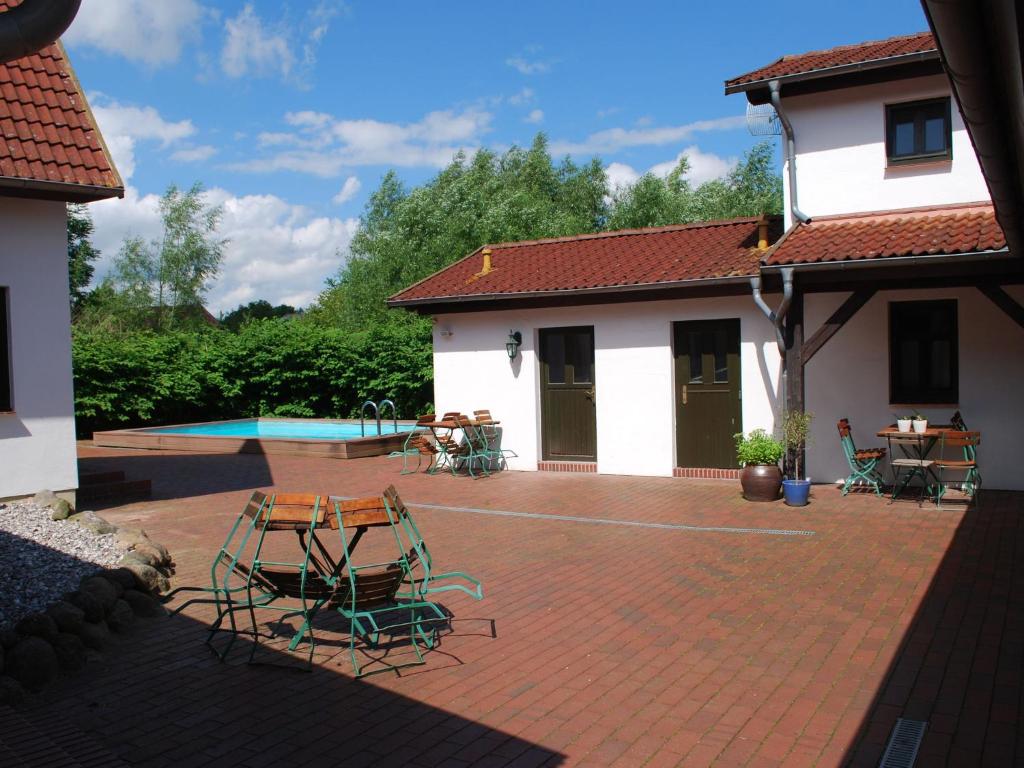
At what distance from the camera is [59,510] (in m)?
8.38

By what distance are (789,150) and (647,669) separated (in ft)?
27.7

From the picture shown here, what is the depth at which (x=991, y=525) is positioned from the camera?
859cm

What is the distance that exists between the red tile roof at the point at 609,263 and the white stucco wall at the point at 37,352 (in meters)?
5.44

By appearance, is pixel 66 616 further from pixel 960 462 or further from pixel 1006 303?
pixel 1006 303

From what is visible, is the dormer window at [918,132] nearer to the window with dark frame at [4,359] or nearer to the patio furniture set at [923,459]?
the patio furniture set at [923,459]

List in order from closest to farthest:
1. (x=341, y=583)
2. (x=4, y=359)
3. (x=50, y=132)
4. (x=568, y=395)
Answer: (x=341, y=583) → (x=4, y=359) → (x=50, y=132) → (x=568, y=395)

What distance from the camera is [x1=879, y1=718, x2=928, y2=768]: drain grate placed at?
3.80m

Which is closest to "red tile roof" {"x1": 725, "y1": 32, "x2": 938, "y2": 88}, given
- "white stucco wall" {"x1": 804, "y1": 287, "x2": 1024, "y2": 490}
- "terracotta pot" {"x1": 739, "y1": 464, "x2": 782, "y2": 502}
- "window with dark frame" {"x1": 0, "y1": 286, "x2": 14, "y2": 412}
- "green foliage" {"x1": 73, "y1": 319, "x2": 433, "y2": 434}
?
"white stucco wall" {"x1": 804, "y1": 287, "x2": 1024, "y2": 490}

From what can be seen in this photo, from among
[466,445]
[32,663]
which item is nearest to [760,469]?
[466,445]

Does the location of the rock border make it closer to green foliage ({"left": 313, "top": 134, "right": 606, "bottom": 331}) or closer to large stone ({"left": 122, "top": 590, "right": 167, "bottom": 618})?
large stone ({"left": 122, "top": 590, "right": 167, "bottom": 618})

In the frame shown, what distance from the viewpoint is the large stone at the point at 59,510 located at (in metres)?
8.29

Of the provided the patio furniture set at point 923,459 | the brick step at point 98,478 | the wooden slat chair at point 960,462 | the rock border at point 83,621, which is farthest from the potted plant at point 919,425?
the brick step at point 98,478

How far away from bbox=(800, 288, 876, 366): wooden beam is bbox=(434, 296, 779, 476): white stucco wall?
3.94 feet

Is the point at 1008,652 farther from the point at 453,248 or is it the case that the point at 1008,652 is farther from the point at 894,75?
the point at 453,248
